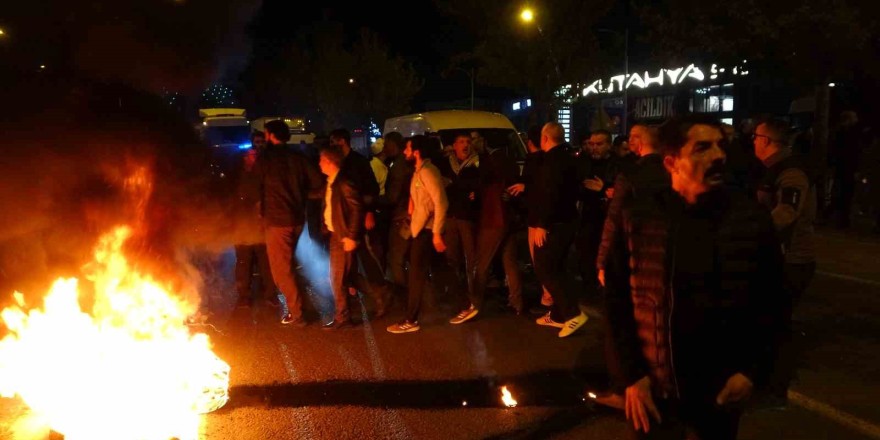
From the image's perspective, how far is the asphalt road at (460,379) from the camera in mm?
4457

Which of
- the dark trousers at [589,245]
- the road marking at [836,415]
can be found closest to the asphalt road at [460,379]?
the road marking at [836,415]

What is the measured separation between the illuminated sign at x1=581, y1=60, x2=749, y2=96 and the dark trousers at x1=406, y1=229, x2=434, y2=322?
17622mm

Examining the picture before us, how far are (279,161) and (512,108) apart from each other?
3660 centimetres

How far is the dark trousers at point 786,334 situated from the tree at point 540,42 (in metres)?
21.1

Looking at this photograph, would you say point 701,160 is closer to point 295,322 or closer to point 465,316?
point 465,316

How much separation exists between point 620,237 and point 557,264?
142 inches

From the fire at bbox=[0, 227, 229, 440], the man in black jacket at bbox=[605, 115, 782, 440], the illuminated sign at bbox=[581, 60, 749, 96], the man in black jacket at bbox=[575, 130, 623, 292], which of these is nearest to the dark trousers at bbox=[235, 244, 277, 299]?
the fire at bbox=[0, 227, 229, 440]

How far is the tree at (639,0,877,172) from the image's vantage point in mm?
12445

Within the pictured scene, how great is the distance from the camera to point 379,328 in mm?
6680

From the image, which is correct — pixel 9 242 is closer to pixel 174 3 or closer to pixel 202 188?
pixel 202 188

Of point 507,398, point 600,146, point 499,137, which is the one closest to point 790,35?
point 499,137

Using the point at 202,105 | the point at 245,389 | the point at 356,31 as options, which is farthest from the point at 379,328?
the point at 356,31

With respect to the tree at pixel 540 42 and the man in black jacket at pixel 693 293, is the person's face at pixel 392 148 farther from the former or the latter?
the tree at pixel 540 42

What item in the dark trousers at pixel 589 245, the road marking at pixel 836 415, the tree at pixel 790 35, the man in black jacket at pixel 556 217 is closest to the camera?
the road marking at pixel 836 415
